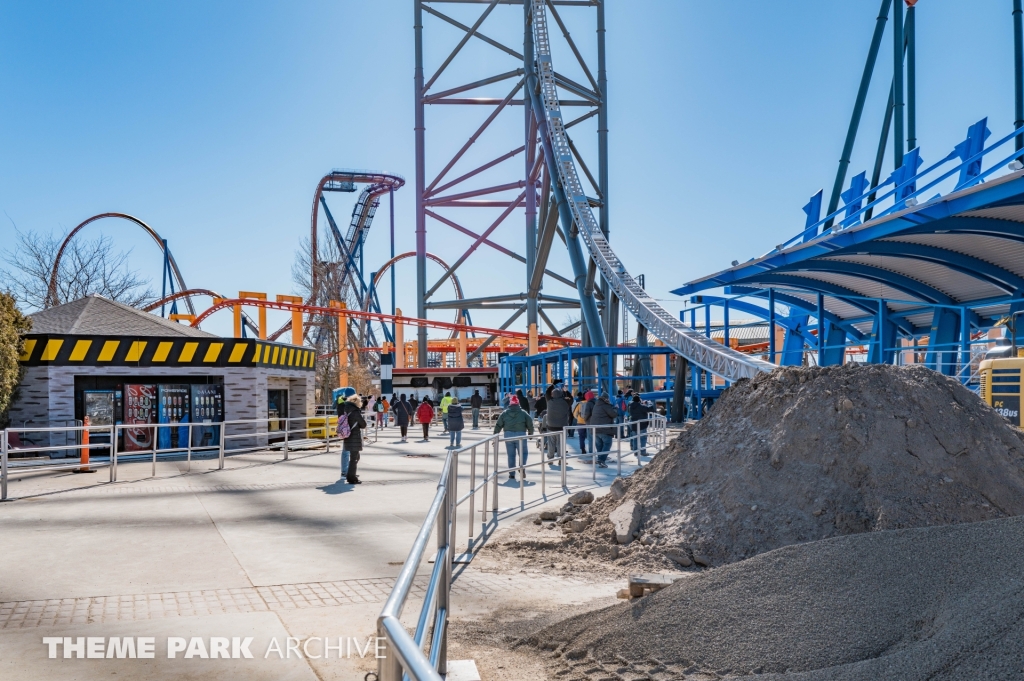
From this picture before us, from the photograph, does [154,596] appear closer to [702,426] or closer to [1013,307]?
[702,426]

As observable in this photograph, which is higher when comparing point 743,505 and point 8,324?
point 8,324

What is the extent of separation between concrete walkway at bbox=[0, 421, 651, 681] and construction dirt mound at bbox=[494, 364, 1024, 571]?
3.81ft

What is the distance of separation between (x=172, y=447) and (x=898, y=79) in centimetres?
2114

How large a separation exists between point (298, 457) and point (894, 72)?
62.4 ft

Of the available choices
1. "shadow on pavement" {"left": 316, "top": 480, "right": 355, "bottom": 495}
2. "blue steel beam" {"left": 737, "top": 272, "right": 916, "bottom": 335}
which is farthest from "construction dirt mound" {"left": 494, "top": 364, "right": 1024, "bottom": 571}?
"blue steel beam" {"left": 737, "top": 272, "right": 916, "bottom": 335}

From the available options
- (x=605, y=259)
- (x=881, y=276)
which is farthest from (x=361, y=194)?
(x=881, y=276)

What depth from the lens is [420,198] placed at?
48969 mm

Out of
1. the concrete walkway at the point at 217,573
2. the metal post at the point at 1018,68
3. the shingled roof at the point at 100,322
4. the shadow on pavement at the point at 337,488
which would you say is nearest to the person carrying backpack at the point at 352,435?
the shadow on pavement at the point at 337,488

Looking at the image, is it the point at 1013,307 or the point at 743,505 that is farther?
the point at 1013,307

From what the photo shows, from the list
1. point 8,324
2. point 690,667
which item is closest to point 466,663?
point 690,667

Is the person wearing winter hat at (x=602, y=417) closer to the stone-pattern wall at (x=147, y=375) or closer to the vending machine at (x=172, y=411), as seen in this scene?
the stone-pattern wall at (x=147, y=375)

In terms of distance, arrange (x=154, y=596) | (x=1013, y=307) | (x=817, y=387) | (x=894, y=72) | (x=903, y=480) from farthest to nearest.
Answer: (x=894, y=72)
(x=1013, y=307)
(x=817, y=387)
(x=903, y=480)
(x=154, y=596)

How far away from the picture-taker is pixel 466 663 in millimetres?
4512

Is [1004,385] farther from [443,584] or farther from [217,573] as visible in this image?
[217,573]
